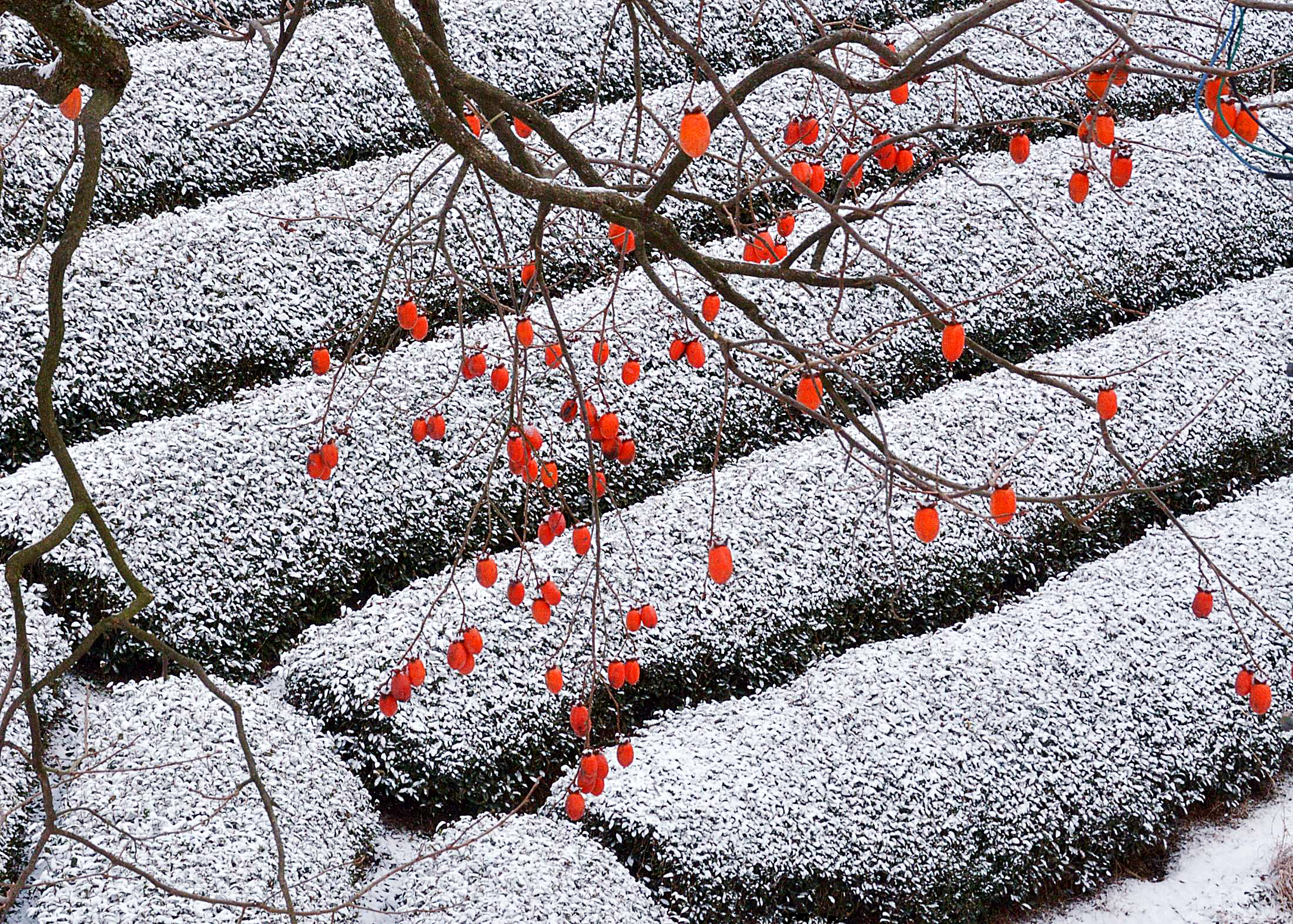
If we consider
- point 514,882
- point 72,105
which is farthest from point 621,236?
point 514,882

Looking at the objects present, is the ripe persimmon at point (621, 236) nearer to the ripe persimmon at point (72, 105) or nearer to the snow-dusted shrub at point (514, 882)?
the ripe persimmon at point (72, 105)

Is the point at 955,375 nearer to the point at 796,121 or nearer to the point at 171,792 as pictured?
the point at 796,121

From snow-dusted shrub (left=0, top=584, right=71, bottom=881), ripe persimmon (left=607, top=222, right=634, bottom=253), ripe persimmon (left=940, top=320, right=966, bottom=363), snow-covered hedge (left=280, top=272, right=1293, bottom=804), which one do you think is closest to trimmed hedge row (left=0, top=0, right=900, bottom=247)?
snow-covered hedge (left=280, top=272, right=1293, bottom=804)

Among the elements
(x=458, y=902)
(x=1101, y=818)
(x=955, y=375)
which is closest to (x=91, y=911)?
(x=458, y=902)

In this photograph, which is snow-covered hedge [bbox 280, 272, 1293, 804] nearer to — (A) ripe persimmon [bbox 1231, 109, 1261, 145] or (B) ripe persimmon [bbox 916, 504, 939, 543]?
(B) ripe persimmon [bbox 916, 504, 939, 543]

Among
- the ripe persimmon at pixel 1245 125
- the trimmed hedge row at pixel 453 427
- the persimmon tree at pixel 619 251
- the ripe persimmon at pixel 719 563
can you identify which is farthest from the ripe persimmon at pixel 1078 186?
the trimmed hedge row at pixel 453 427

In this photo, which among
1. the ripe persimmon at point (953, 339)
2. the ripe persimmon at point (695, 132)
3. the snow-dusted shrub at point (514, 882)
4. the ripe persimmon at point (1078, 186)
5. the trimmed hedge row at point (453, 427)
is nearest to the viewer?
the ripe persimmon at point (695, 132)
